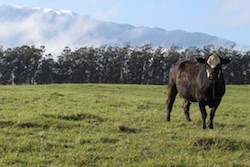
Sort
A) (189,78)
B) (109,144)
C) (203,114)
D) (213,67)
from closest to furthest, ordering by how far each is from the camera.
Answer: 1. (109,144)
2. (213,67)
3. (203,114)
4. (189,78)

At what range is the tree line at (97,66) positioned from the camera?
83394mm

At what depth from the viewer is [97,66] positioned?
282ft

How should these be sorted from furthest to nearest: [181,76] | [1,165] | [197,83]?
[181,76], [197,83], [1,165]

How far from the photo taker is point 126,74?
8544cm

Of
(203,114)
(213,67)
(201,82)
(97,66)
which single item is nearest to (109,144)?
(203,114)

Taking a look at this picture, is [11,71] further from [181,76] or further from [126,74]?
[181,76]

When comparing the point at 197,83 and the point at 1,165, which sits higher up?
the point at 197,83

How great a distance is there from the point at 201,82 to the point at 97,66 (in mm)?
74334

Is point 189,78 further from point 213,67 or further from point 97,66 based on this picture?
point 97,66

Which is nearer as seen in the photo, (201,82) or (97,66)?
(201,82)

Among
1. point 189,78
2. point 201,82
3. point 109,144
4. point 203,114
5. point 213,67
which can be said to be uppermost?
point 213,67

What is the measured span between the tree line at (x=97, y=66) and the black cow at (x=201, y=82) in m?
69.1

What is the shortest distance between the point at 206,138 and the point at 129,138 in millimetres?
1703

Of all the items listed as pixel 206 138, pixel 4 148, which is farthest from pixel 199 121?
pixel 4 148
